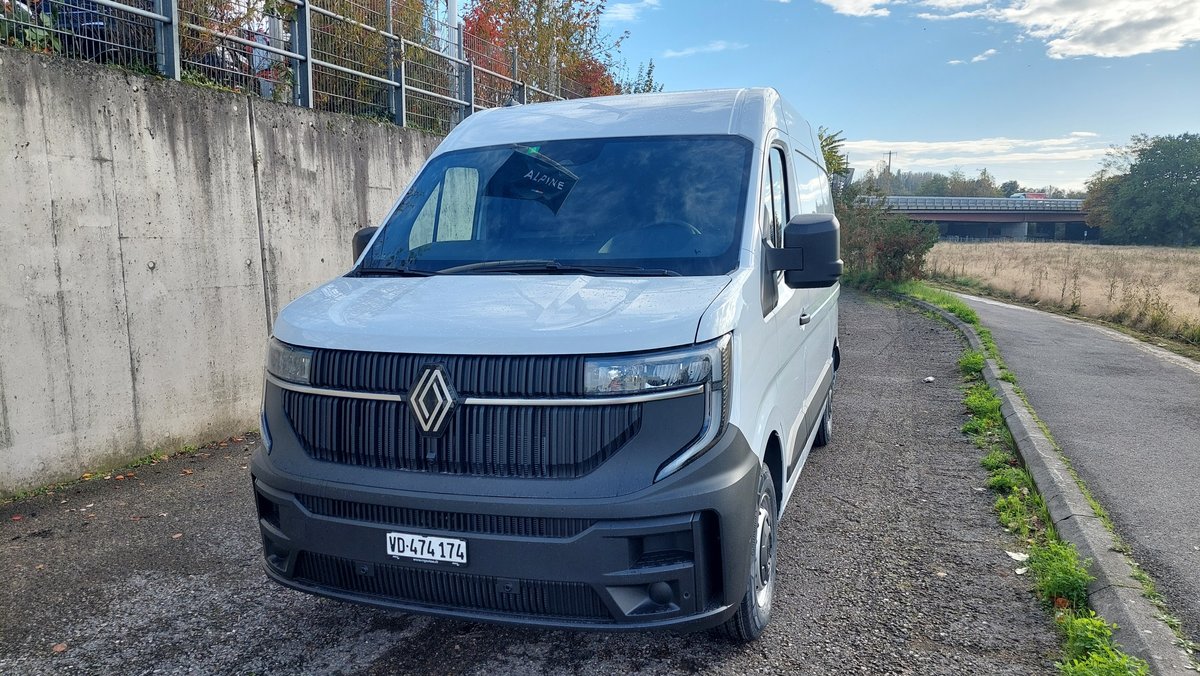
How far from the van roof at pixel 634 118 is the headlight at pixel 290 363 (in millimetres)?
1686

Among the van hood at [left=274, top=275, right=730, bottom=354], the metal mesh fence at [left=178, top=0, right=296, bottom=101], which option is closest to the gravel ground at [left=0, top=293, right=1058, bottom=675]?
the van hood at [left=274, top=275, right=730, bottom=354]

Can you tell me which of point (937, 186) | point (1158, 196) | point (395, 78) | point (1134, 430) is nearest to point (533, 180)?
point (1134, 430)

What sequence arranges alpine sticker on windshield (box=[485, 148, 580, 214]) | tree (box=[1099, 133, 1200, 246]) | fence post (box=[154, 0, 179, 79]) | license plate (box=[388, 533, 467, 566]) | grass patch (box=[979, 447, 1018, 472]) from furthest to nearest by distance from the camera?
tree (box=[1099, 133, 1200, 246]) < fence post (box=[154, 0, 179, 79]) < grass patch (box=[979, 447, 1018, 472]) < alpine sticker on windshield (box=[485, 148, 580, 214]) < license plate (box=[388, 533, 467, 566])

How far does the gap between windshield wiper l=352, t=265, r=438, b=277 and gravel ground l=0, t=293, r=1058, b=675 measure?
1.54 m

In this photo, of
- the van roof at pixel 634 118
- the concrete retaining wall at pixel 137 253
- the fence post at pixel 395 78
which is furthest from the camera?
the fence post at pixel 395 78

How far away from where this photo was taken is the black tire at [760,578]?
324 centimetres

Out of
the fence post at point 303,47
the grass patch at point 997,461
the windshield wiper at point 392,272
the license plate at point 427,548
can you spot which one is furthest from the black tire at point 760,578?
the fence post at point 303,47

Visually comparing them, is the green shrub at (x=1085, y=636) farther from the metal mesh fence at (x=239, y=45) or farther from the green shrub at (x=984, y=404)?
the metal mesh fence at (x=239, y=45)

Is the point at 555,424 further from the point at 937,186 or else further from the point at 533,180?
the point at 937,186

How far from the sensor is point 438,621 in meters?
3.69

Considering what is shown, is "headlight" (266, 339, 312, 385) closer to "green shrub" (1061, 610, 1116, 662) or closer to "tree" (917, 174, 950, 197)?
"green shrub" (1061, 610, 1116, 662)

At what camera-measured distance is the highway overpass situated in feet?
280

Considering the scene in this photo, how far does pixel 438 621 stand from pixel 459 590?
963mm

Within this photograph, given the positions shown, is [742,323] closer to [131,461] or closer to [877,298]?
[131,461]
